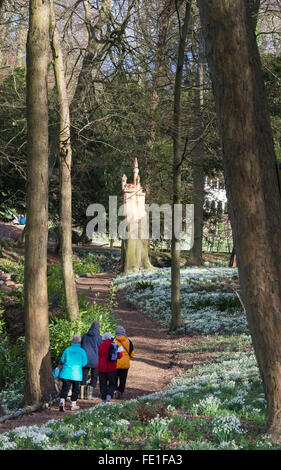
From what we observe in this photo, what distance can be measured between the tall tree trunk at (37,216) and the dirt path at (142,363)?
0.77 metres

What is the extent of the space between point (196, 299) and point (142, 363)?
6.64m

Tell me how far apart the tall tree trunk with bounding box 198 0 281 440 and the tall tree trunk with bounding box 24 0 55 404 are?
5.14 m

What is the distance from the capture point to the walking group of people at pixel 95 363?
869cm

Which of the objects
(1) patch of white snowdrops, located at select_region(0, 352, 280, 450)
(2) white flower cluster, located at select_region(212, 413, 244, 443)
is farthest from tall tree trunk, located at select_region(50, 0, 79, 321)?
(2) white flower cluster, located at select_region(212, 413, 244, 443)

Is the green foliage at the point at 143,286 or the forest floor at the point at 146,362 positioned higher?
the green foliage at the point at 143,286

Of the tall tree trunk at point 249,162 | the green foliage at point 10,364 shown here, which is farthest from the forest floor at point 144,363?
the tall tree trunk at point 249,162

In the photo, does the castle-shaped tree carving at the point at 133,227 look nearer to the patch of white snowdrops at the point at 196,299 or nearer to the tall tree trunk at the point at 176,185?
the patch of white snowdrops at the point at 196,299

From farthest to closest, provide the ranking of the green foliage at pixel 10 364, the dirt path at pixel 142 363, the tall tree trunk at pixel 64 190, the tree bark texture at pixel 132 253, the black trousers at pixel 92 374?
the tree bark texture at pixel 132 253, the tall tree trunk at pixel 64 190, the green foliage at pixel 10 364, the black trousers at pixel 92 374, the dirt path at pixel 142 363

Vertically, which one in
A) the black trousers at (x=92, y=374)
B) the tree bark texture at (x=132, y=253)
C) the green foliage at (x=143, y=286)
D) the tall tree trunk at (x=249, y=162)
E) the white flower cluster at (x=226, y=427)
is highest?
the tall tree trunk at (x=249, y=162)

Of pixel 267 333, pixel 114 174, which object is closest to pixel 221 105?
pixel 267 333

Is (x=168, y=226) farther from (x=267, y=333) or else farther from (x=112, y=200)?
(x=267, y=333)

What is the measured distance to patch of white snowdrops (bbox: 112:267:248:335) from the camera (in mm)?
14844

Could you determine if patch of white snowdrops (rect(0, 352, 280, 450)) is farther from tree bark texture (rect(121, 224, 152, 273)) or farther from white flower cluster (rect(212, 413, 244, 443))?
tree bark texture (rect(121, 224, 152, 273))

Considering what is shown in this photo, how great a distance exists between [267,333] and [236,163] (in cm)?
151
